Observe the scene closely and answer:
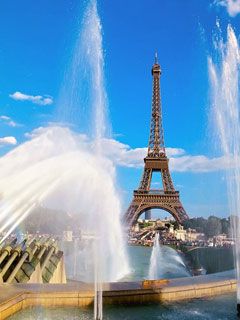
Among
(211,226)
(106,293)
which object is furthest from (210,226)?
(106,293)

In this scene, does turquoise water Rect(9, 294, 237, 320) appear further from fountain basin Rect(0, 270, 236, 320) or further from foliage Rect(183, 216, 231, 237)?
foliage Rect(183, 216, 231, 237)

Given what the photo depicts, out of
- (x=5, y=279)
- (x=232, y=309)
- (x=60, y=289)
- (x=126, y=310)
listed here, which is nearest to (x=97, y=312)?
(x=126, y=310)

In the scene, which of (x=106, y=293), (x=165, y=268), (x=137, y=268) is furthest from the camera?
(x=137, y=268)

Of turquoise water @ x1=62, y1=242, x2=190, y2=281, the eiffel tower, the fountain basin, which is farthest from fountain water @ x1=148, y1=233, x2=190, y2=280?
the eiffel tower

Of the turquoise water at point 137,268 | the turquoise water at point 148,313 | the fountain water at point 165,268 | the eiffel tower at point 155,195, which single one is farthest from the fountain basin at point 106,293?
the eiffel tower at point 155,195

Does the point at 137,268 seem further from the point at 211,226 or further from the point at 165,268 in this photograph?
the point at 211,226
